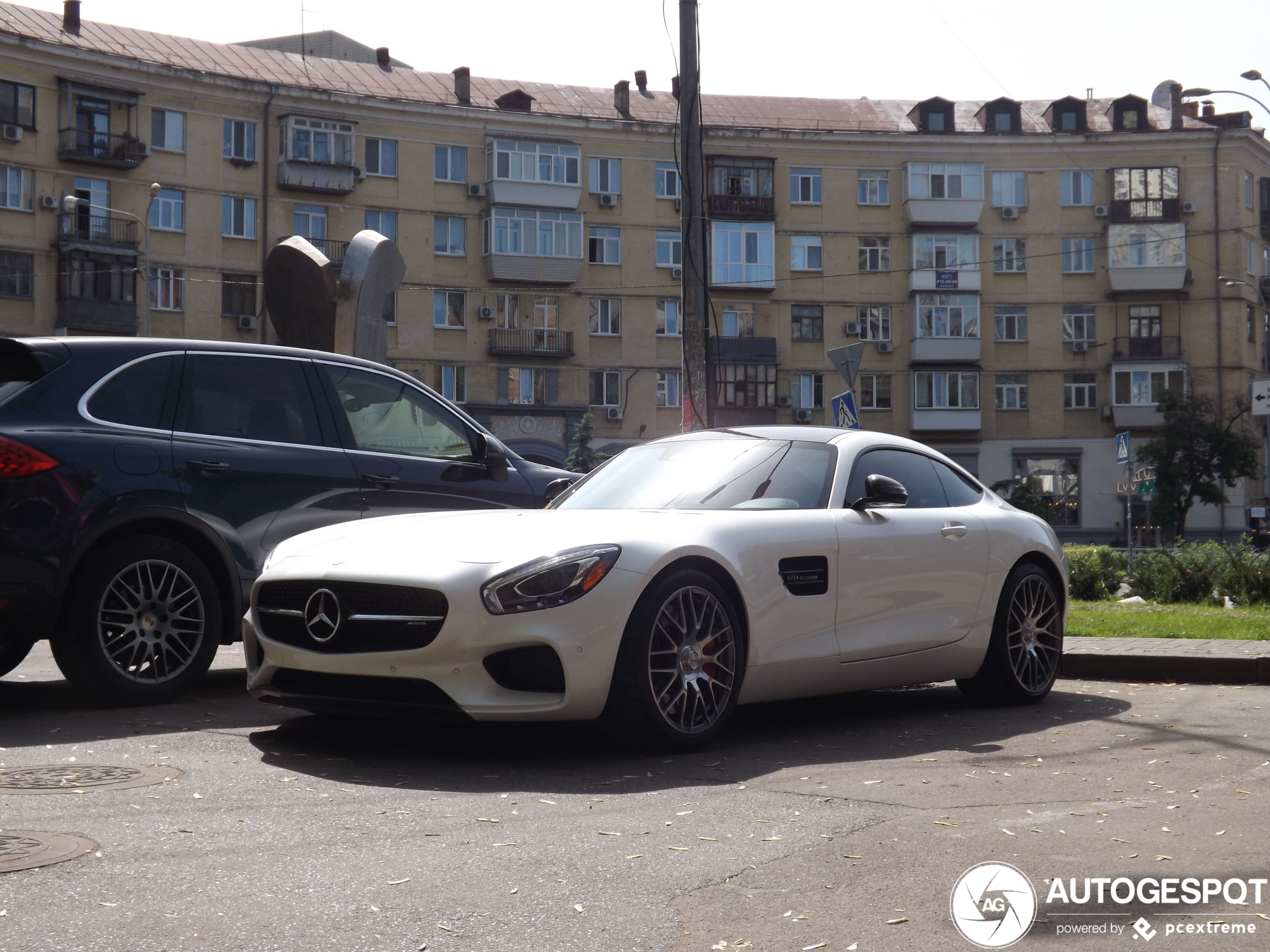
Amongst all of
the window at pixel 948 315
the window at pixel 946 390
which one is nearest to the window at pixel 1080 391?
the window at pixel 946 390

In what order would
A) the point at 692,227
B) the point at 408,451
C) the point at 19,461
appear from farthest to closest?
the point at 692,227 → the point at 408,451 → the point at 19,461

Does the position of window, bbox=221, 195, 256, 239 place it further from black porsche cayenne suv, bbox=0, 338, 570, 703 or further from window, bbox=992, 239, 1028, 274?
black porsche cayenne suv, bbox=0, 338, 570, 703

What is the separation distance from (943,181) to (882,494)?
5348 cm

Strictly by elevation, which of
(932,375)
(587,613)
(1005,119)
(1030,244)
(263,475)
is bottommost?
(587,613)

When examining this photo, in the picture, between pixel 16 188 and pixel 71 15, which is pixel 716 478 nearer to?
pixel 16 188

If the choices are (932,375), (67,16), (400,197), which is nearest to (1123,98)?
(932,375)

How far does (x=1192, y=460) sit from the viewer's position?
53500 mm

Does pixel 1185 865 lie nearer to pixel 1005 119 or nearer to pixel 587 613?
pixel 587 613

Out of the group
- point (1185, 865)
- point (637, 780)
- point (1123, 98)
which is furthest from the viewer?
point (1123, 98)

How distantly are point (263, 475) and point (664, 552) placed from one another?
2713mm

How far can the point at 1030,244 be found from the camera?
193ft

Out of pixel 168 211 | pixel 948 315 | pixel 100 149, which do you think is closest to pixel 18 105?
pixel 100 149

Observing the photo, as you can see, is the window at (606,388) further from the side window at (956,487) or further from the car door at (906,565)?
the car door at (906,565)

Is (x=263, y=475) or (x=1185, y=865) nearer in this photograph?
(x=1185, y=865)
